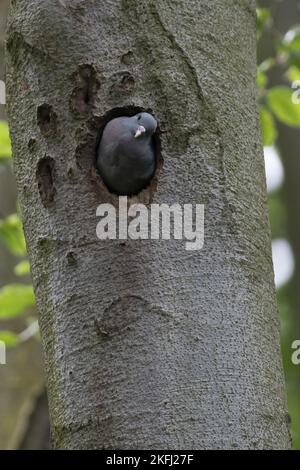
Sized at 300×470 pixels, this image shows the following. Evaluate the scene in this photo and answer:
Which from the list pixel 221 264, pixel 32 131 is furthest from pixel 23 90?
pixel 221 264

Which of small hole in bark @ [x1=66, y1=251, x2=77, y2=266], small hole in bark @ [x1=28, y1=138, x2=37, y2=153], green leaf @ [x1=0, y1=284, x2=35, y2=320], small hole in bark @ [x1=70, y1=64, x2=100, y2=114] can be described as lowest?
small hole in bark @ [x1=66, y1=251, x2=77, y2=266]

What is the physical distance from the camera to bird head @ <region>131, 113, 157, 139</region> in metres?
1.36

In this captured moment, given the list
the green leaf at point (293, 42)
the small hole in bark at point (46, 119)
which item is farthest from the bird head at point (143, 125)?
the green leaf at point (293, 42)

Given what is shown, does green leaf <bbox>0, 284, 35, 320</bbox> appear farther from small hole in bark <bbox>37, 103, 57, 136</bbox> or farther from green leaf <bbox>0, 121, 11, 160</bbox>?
small hole in bark <bbox>37, 103, 57, 136</bbox>

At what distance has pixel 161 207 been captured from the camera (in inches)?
53.8

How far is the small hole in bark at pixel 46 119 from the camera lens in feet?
4.64

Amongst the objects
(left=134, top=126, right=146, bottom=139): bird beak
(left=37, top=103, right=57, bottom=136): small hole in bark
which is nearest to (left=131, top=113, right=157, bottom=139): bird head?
(left=134, top=126, right=146, bottom=139): bird beak

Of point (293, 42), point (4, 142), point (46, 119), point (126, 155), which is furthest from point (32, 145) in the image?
point (293, 42)

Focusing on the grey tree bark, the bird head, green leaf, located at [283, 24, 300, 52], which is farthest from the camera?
green leaf, located at [283, 24, 300, 52]

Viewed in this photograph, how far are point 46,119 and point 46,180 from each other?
10cm

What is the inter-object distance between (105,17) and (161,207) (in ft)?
1.06

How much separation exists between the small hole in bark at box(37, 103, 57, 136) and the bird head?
0.13 m

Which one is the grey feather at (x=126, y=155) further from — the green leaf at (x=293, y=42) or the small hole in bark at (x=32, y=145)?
the green leaf at (x=293, y=42)

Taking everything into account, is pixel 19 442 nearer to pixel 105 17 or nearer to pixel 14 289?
pixel 14 289
